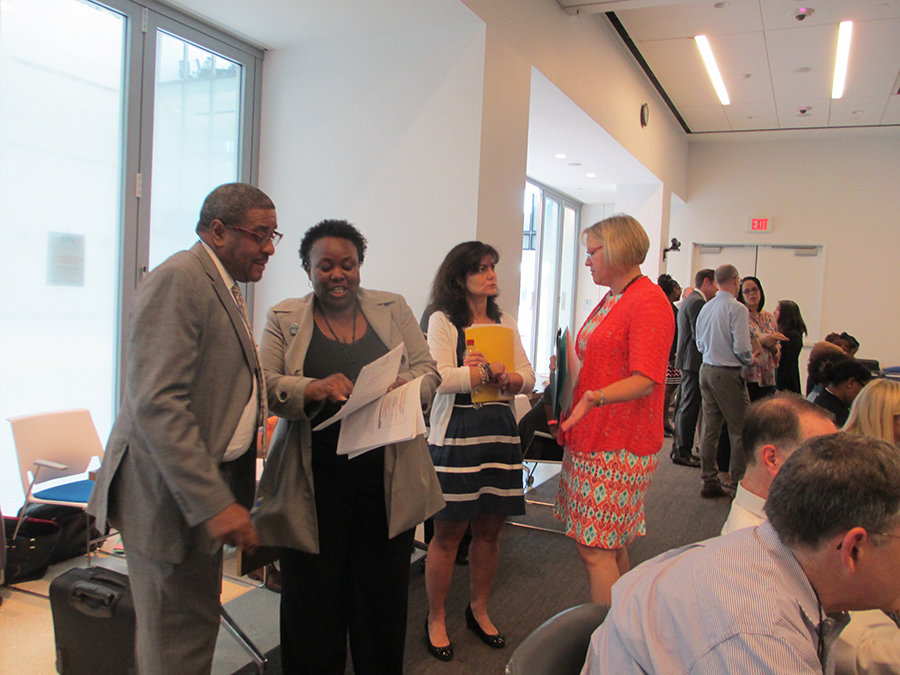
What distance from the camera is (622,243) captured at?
215 centimetres

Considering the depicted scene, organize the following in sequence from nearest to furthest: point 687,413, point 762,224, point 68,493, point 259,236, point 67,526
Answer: point 259,236 → point 68,493 → point 67,526 → point 687,413 → point 762,224

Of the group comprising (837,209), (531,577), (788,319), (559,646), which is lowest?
(531,577)

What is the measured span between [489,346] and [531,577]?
1.45m

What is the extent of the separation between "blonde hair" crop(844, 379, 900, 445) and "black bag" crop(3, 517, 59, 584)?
3.42m

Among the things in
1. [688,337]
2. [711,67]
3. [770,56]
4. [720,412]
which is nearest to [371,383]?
[720,412]

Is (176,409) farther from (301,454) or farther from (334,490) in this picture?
(334,490)

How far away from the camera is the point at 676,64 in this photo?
6676 mm

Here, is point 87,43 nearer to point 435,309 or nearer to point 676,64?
point 435,309

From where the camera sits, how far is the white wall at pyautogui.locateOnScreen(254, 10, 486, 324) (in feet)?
11.6

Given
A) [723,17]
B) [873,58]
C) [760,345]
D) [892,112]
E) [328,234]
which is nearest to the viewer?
[328,234]

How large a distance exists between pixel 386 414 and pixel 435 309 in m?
0.76

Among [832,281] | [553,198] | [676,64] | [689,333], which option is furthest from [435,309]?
[832,281]

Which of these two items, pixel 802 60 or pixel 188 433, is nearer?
pixel 188 433

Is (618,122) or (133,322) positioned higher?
(618,122)
